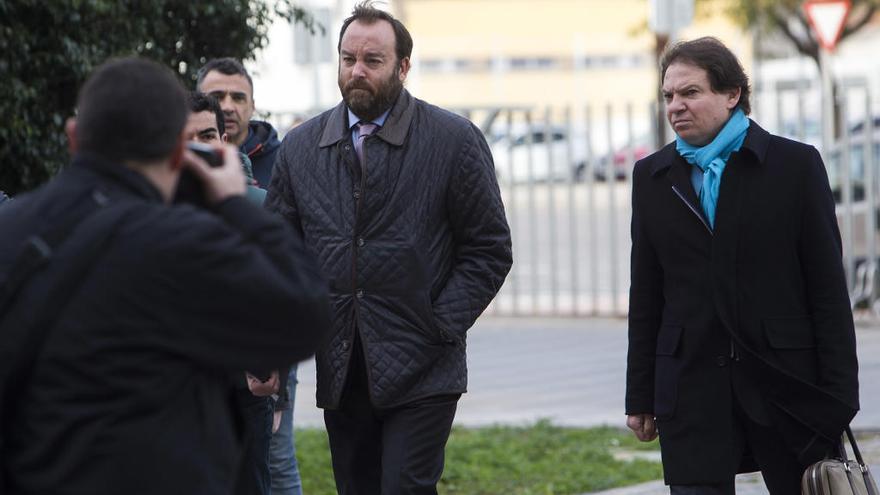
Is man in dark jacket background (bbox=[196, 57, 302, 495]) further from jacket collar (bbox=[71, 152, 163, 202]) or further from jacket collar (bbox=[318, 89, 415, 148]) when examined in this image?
jacket collar (bbox=[71, 152, 163, 202])

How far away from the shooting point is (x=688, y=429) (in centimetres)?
500

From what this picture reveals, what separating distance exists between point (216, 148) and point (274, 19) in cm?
539

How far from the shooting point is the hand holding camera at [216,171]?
317 centimetres

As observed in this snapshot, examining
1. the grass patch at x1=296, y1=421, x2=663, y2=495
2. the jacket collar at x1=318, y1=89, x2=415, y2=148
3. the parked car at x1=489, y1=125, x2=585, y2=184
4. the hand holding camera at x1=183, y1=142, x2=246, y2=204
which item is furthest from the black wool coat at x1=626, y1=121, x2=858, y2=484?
the parked car at x1=489, y1=125, x2=585, y2=184

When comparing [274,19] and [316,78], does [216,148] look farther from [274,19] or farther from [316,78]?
[316,78]

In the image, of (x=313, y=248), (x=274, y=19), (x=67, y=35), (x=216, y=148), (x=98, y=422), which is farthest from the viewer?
(x=274, y=19)

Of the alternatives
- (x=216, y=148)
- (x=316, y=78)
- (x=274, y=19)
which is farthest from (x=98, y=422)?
(x=316, y=78)

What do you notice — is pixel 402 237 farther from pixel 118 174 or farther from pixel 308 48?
pixel 308 48

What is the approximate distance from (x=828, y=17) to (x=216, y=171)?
535 inches

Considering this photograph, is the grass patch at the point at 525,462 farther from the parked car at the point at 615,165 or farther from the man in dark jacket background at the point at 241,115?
the parked car at the point at 615,165

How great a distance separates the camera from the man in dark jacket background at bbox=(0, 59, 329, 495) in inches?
117

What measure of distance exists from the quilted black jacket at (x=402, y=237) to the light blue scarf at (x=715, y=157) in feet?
2.29

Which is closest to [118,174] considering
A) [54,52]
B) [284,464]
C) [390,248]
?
[390,248]

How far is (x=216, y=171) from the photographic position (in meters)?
3.20
